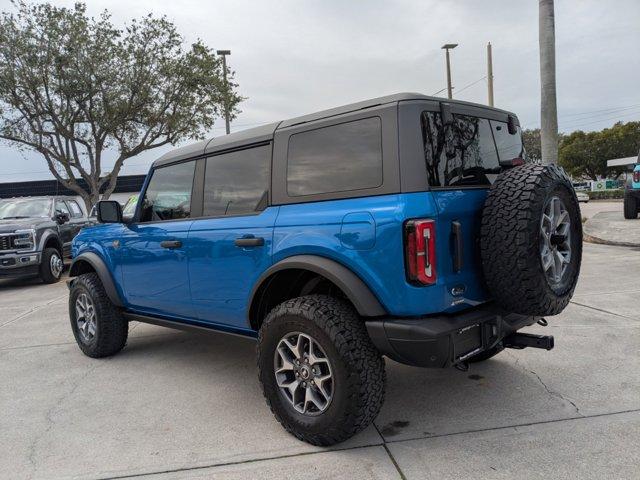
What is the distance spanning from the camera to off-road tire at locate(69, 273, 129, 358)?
463cm

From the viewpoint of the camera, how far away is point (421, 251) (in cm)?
252

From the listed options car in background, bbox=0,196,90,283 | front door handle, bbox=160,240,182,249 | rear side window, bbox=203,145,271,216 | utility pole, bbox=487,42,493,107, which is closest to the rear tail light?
rear side window, bbox=203,145,271,216

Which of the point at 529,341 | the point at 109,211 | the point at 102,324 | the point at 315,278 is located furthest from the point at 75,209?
the point at 529,341

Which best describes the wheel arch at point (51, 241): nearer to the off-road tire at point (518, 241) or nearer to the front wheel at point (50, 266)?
the front wheel at point (50, 266)

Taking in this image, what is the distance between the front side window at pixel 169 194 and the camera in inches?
157

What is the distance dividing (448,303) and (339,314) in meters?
0.59

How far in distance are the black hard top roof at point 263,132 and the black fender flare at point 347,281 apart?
0.91 meters

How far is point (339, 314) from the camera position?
277 cm

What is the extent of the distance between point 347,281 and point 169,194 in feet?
6.99

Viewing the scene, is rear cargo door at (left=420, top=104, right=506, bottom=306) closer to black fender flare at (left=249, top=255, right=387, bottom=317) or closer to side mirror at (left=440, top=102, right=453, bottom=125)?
side mirror at (left=440, top=102, right=453, bottom=125)

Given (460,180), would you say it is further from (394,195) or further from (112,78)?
(112,78)

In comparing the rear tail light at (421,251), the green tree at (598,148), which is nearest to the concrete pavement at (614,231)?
the rear tail light at (421,251)

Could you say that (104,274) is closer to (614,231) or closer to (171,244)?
(171,244)

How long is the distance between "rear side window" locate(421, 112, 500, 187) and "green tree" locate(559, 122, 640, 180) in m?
60.9
